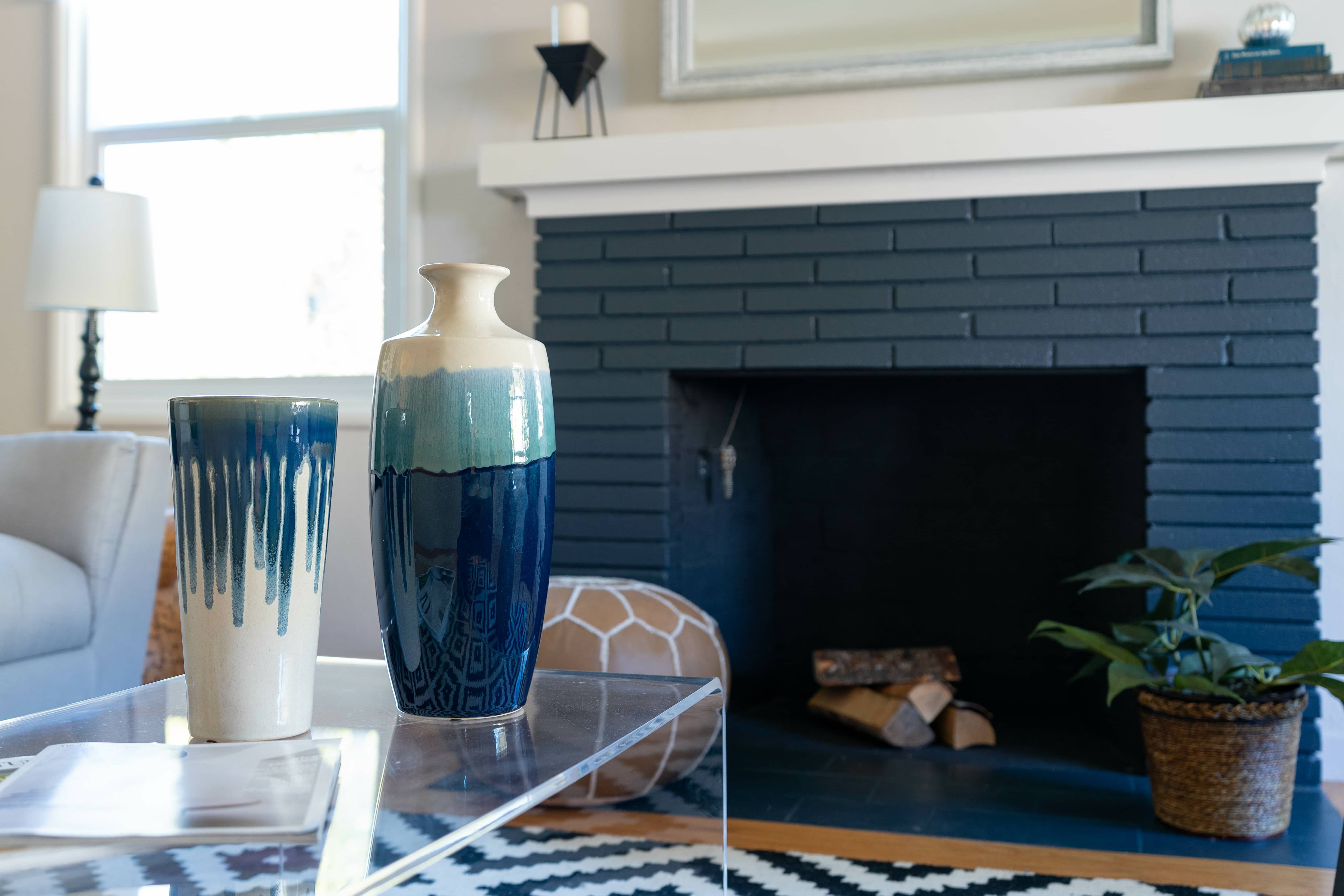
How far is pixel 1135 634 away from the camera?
2.06 metres

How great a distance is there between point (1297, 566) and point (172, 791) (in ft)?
6.43

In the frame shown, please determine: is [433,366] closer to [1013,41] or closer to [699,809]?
[699,809]

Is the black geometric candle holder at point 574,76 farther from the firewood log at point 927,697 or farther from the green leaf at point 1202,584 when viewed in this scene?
the green leaf at point 1202,584

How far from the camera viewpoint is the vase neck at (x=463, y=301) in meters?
0.91

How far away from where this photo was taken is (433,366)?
877 mm

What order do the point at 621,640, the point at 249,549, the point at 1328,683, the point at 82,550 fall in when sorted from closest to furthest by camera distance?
1. the point at 249,549
2. the point at 1328,683
3. the point at 82,550
4. the point at 621,640

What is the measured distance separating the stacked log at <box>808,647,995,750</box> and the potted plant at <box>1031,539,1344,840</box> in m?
0.60

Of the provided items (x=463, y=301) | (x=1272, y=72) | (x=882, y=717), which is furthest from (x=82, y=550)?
(x=1272, y=72)

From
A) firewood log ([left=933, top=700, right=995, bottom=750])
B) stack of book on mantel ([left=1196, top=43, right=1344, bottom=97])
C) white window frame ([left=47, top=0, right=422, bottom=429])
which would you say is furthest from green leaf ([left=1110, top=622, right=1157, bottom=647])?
white window frame ([left=47, top=0, right=422, bottom=429])

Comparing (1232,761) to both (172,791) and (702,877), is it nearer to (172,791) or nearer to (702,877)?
(702,877)

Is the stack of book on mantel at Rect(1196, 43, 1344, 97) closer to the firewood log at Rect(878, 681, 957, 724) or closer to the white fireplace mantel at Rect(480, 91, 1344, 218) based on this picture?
the white fireplace mantel at Rect(480, 91, 1344, 218)

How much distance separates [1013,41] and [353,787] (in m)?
2.31

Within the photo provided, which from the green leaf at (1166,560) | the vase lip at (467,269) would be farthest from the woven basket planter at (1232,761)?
the vase lip at (467,269)

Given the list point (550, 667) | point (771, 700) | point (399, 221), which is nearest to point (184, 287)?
point (399, 221)
